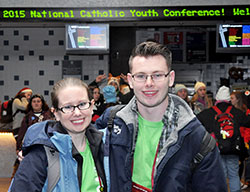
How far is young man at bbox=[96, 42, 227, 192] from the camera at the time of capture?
190 cm

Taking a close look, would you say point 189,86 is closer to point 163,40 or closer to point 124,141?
point 163,40

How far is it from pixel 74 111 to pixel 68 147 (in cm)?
19

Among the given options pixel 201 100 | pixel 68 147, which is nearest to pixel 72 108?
pixel 68 147

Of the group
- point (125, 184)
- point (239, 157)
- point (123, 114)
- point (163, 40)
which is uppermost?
point (163, 40)

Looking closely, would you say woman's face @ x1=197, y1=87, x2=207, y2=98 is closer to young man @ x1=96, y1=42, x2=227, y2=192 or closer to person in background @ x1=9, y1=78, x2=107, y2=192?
young man @ x1=96, y1=42, x2=227, y2=192

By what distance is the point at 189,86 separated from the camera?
984 centimetres

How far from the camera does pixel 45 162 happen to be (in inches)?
72.5

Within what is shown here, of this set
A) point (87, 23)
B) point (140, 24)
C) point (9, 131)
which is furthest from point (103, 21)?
point (9, 131)

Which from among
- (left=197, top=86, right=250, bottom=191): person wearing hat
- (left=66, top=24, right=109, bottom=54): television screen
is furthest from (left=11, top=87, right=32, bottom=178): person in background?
A: (left=197, top=86, right=250, bottom=191): person wearing hat

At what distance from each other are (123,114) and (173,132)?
12.1 inches

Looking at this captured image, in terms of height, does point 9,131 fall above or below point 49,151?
below

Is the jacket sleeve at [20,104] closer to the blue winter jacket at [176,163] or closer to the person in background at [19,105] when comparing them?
the person in background at [19,105]

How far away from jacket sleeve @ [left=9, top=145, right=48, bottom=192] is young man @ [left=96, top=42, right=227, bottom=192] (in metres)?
0.34

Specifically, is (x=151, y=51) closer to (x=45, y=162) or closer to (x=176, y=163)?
(x=176, y=163)
